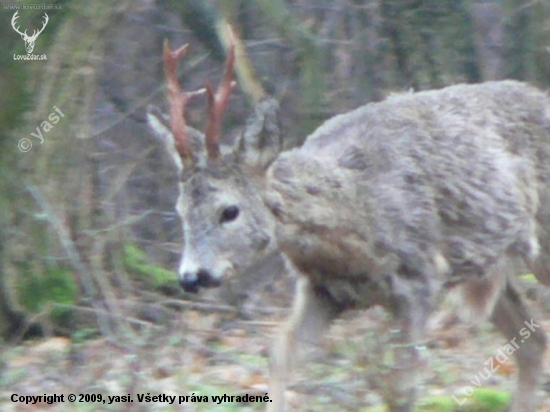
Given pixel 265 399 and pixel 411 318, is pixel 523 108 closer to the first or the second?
pixel 411 318

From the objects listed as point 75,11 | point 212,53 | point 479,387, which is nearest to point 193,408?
point 479,387

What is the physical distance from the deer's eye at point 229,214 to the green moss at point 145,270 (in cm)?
239

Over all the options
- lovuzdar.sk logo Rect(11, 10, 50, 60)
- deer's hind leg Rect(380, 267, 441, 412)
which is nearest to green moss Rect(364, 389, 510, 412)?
deer's hind leg Rect(380, 267, 441, 412)

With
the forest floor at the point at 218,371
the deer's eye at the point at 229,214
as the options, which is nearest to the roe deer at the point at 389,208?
the deer's eye at the point at 229,214

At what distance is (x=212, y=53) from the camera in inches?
366

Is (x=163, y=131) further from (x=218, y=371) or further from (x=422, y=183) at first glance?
(x=218, y=371)

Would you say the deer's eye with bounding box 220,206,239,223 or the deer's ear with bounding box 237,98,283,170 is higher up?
the deer's ear with bounding box 237,98,283,170

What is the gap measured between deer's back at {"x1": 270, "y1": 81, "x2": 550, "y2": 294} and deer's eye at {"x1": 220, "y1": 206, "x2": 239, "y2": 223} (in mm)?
247

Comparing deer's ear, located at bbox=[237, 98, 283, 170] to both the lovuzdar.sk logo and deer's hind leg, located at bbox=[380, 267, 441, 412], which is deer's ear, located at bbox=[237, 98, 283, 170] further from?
the lovuzdar.sk logo

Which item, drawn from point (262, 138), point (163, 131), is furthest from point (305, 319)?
point (163, 131)

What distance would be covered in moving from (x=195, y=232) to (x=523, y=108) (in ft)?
8.51

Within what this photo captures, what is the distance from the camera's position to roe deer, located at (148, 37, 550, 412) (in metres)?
5.98

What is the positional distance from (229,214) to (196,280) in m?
0.45

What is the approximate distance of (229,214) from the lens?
599 centimetres
